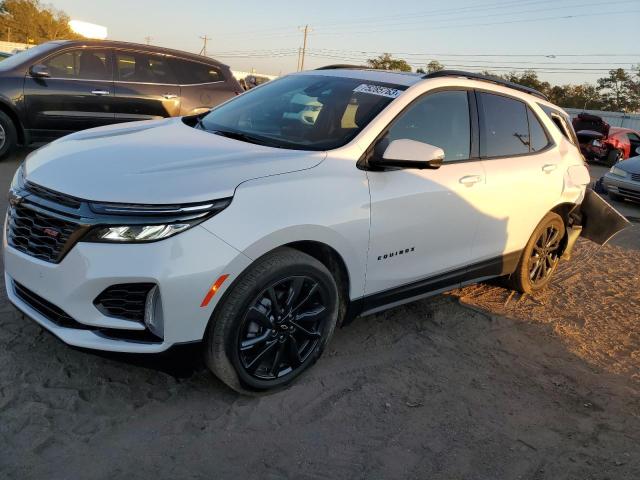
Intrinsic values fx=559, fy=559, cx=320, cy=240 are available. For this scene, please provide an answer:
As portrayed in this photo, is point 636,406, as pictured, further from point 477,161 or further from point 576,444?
point 477,161

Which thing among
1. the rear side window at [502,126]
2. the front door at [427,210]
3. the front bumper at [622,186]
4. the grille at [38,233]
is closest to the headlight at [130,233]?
the grille at [38,233]

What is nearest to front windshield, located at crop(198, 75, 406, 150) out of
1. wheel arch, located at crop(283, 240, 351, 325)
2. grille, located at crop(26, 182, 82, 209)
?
wheel arch, located at crop(283, 240, 351, 325)

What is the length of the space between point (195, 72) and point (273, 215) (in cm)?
715

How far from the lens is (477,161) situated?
3947 millimetres

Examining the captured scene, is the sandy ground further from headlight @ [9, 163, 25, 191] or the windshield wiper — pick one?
the windshield wiper

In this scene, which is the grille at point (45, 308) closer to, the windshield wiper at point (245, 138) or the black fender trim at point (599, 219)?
the windshield wiper at point (245, 138)

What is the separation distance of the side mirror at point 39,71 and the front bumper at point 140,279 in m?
6.19

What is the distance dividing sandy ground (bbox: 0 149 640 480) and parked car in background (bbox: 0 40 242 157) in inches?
208

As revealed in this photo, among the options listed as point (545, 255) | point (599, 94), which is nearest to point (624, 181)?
point (545, 255)

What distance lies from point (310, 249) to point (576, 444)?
1.72 metres

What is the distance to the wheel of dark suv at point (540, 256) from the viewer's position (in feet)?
15.4

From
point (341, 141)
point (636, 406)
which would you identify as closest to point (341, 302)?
point (341, 141)

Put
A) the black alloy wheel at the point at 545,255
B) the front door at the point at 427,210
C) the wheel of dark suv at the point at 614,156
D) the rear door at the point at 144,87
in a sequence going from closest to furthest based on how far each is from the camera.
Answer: the front door at the point at 427,210, the black alloy wheel at the point at 545,255, the rear door at the point at 144,87, the wheel of dark suv at the point at 614,156

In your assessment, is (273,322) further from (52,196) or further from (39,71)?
(39,71)
